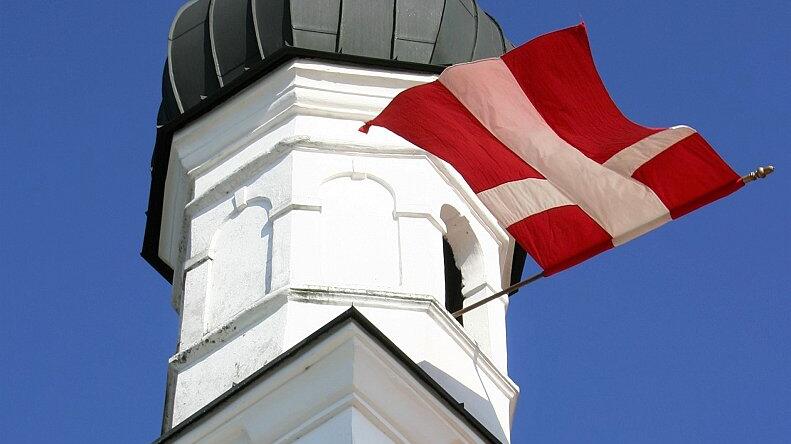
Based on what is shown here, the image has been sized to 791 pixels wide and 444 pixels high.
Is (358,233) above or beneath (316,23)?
beneath

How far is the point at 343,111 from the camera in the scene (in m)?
16.4

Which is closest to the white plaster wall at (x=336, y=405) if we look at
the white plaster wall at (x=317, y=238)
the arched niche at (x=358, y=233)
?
the white plaster wall at (x=317, y=238)

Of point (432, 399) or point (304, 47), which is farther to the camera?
point (304, 47)

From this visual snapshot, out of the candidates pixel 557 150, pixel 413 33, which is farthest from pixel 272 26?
pixel 557 150

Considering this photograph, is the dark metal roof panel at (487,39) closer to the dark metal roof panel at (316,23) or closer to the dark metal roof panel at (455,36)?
the dark metal roof panel at (455,36)

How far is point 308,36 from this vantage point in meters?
16.7

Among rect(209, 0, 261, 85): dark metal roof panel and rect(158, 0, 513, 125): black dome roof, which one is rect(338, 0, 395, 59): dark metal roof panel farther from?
rect(209, 0, 261, 85): dark metal roof panel

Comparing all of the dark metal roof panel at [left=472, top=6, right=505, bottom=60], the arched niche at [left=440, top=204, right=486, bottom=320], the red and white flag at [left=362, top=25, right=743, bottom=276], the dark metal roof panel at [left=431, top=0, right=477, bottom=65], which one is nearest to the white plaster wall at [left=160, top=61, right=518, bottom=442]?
the arched niche at [left=440, top=204, right=486, bottom=320]

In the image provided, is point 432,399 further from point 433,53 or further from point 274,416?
point 433,53

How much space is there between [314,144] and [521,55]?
182cm

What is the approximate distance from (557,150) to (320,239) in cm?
175

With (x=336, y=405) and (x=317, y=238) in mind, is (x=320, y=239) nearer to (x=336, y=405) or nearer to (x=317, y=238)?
(x=317, y=238)

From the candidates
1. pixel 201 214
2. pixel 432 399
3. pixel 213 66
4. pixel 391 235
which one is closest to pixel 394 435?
pixel 432 399

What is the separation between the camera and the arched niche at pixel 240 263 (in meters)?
15.3
